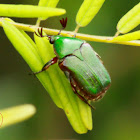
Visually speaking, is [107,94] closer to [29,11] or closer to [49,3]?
[49,3]

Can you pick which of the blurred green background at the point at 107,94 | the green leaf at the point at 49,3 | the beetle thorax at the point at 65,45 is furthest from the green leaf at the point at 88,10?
the blurred green background at the point at 107,94

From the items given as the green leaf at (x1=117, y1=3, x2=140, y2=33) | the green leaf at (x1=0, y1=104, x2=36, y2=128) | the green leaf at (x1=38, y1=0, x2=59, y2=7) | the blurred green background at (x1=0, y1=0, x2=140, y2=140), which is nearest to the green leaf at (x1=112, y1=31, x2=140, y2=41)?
the green leaf at (x1=117, y1=3, x2=140, y2=33)

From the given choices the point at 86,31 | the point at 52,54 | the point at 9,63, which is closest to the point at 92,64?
the point at 52,54

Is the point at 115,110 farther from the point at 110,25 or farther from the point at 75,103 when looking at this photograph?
the point at 75,103

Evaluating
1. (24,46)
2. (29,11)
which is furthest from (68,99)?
(29,11)

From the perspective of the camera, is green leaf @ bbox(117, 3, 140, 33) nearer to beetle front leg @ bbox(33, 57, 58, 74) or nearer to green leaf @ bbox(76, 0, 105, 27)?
green leaf @ bbox(76, 0, 105, 27)
